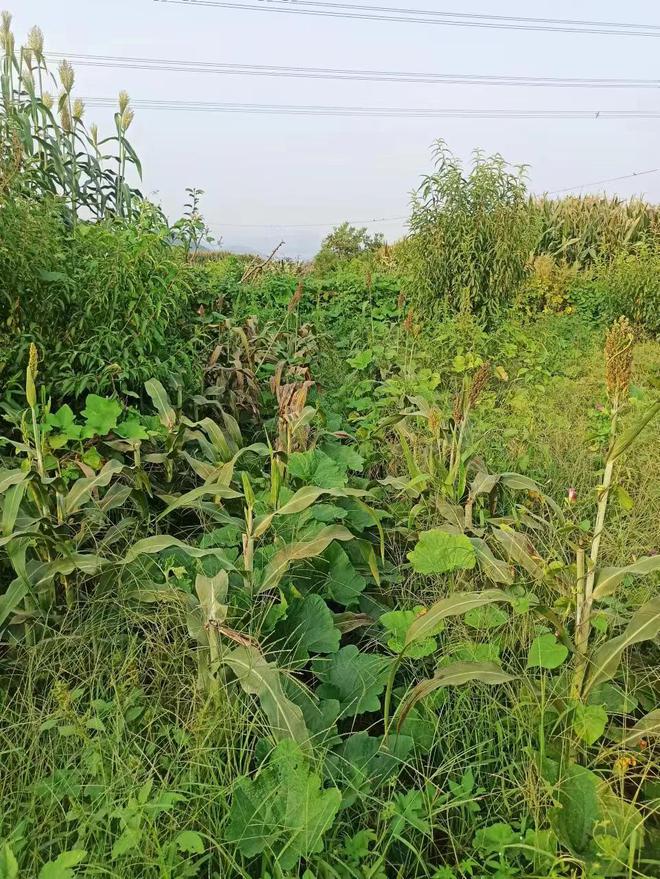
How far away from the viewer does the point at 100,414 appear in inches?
94.7

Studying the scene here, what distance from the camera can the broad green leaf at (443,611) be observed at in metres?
1.43

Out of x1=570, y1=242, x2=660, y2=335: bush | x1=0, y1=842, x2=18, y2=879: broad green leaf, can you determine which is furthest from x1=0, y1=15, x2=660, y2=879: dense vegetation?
x1=570, y1=242, x2=660, y2=335: bush

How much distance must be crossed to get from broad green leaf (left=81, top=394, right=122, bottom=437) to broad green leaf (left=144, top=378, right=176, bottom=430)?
0.52ft

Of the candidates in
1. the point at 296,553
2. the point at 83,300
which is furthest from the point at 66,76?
the point at 296,553

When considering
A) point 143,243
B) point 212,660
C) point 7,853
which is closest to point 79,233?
point 143,243

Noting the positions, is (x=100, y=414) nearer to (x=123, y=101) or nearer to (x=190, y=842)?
(x=190, y=842)

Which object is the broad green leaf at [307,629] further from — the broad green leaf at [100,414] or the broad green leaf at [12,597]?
the broad green leaf at [100,414]

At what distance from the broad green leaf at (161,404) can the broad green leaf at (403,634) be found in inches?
49.5

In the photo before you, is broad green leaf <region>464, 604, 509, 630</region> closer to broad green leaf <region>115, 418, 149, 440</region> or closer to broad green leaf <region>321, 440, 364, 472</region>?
broad green leaf <region>321, 440, 364, 472</region>

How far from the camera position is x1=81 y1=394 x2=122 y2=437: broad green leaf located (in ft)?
7.77

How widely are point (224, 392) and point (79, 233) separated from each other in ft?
3.41

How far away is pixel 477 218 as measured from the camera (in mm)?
5500

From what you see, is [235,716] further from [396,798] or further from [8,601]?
[8,601]

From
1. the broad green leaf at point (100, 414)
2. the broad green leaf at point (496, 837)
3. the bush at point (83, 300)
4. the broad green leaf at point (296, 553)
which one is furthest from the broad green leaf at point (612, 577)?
the bush at point (83, 300)
